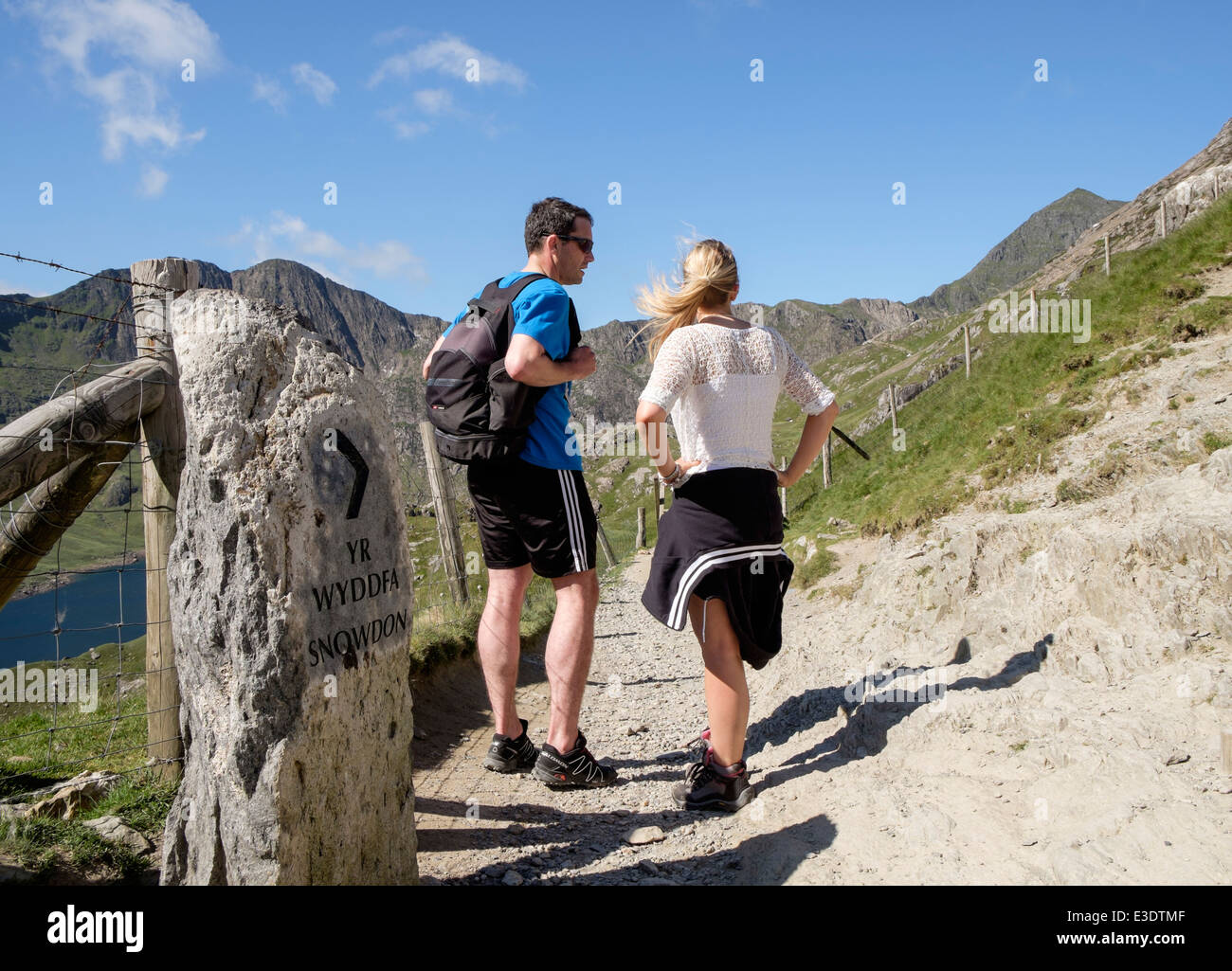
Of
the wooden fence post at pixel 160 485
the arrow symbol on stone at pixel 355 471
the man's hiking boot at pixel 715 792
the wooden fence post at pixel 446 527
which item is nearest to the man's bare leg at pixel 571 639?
the man's hiking boot at pixel 715 792

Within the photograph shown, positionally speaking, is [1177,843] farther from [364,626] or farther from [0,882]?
[0,882]

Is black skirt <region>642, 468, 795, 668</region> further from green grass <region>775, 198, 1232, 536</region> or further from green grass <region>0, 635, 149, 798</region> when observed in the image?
green grass <region>775, 198, 1232, 536</region>

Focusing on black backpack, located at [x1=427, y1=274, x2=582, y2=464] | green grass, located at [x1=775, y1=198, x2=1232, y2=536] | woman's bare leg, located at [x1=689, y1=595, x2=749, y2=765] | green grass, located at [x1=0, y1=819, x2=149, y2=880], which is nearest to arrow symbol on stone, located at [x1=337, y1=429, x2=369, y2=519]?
black backpack, located at [x1=427, y1=274, x2=582, y2=464]

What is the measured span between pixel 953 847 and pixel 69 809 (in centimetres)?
407

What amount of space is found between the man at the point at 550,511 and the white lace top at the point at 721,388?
51 cm

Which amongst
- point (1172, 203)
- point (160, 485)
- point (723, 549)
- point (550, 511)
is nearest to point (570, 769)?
point (550, 511)

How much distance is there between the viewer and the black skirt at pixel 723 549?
3.71 metres

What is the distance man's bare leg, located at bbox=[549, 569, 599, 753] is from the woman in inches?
15.9

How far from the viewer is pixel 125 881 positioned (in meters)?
3.35

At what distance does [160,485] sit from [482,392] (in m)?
1.99

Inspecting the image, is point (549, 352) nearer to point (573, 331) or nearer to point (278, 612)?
point (573, 331)

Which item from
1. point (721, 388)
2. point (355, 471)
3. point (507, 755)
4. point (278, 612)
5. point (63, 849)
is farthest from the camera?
point (507, 755)

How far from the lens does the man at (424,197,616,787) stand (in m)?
3.82

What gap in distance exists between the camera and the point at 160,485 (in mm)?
4305
